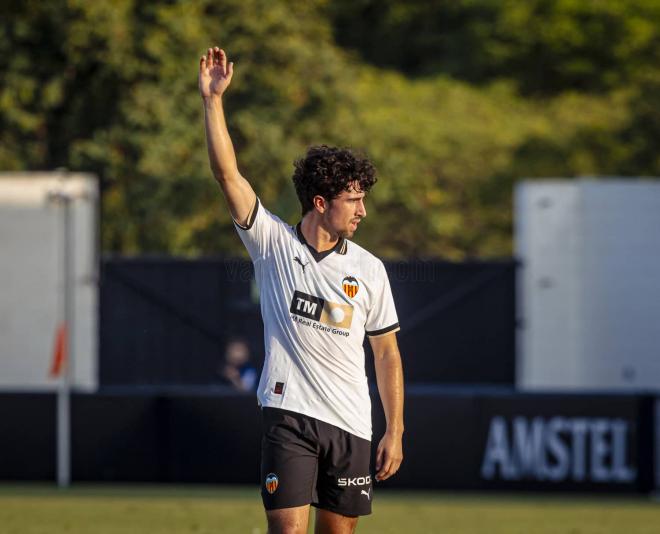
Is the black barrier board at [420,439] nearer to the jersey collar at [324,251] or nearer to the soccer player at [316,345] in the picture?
the soccer player at [316,345]

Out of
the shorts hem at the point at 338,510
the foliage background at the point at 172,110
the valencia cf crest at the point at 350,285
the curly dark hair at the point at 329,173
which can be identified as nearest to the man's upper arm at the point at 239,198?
the curly dark hair at the point at 329,173

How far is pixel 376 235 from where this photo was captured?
3022 cm

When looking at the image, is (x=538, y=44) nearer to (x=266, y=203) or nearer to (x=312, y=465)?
(x=266, y=203)

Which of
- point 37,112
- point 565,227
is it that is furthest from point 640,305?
point 37,112

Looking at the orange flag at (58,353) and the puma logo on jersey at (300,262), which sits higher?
the puma logo on jersey at (300,262)

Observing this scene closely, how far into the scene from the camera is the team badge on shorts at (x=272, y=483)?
19.4ft

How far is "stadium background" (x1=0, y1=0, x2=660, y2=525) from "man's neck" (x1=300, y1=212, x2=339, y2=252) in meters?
6.73

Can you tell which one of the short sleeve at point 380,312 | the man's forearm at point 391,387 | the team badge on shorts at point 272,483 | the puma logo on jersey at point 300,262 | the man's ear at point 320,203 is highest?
the man's ear at point 320,203

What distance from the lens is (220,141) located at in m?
5.84

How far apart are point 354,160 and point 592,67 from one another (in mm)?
40492

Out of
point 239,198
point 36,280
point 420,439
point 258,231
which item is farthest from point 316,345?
point 36,280

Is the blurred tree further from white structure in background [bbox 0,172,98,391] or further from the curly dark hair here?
the curly dark hair

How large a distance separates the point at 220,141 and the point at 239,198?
256 mm

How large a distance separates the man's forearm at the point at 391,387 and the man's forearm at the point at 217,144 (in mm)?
1051
